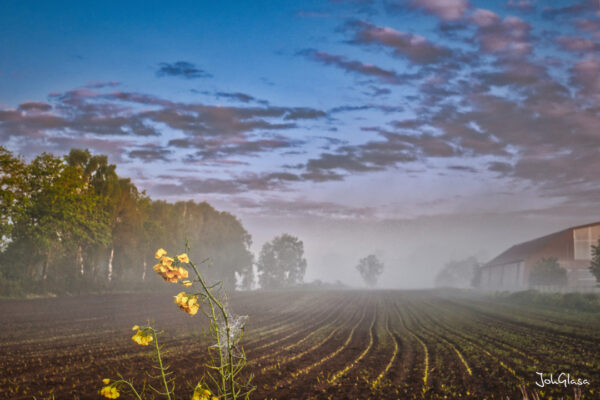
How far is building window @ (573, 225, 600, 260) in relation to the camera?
53.5m

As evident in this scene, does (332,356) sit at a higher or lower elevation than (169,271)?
lower

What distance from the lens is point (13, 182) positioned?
34062 mm

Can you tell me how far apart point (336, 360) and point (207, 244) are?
61570 mm

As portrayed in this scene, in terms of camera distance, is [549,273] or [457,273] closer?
[549,273]

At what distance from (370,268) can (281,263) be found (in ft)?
154

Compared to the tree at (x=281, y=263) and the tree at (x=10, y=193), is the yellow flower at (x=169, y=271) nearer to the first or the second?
the tree at (x=10, y=193)

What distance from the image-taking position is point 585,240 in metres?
53.9

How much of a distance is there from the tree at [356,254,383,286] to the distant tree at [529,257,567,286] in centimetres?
8781

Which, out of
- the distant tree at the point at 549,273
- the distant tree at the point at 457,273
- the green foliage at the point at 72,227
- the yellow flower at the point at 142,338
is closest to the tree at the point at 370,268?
the distant tree at the point at 457,273

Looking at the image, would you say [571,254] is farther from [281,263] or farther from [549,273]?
[281,263]

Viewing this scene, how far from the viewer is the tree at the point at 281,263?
101812 mm

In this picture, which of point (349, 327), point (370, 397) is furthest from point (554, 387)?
point (349, 327)

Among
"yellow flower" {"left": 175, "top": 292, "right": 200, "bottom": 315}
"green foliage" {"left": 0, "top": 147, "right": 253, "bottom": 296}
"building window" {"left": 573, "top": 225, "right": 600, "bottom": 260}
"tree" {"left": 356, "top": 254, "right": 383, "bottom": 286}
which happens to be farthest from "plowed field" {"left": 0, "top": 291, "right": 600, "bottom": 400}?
"tree" {"left": 356, "top": 254, "right": 383, "bottom": 286}

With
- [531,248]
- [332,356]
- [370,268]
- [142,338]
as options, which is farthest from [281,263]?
[142,338]
